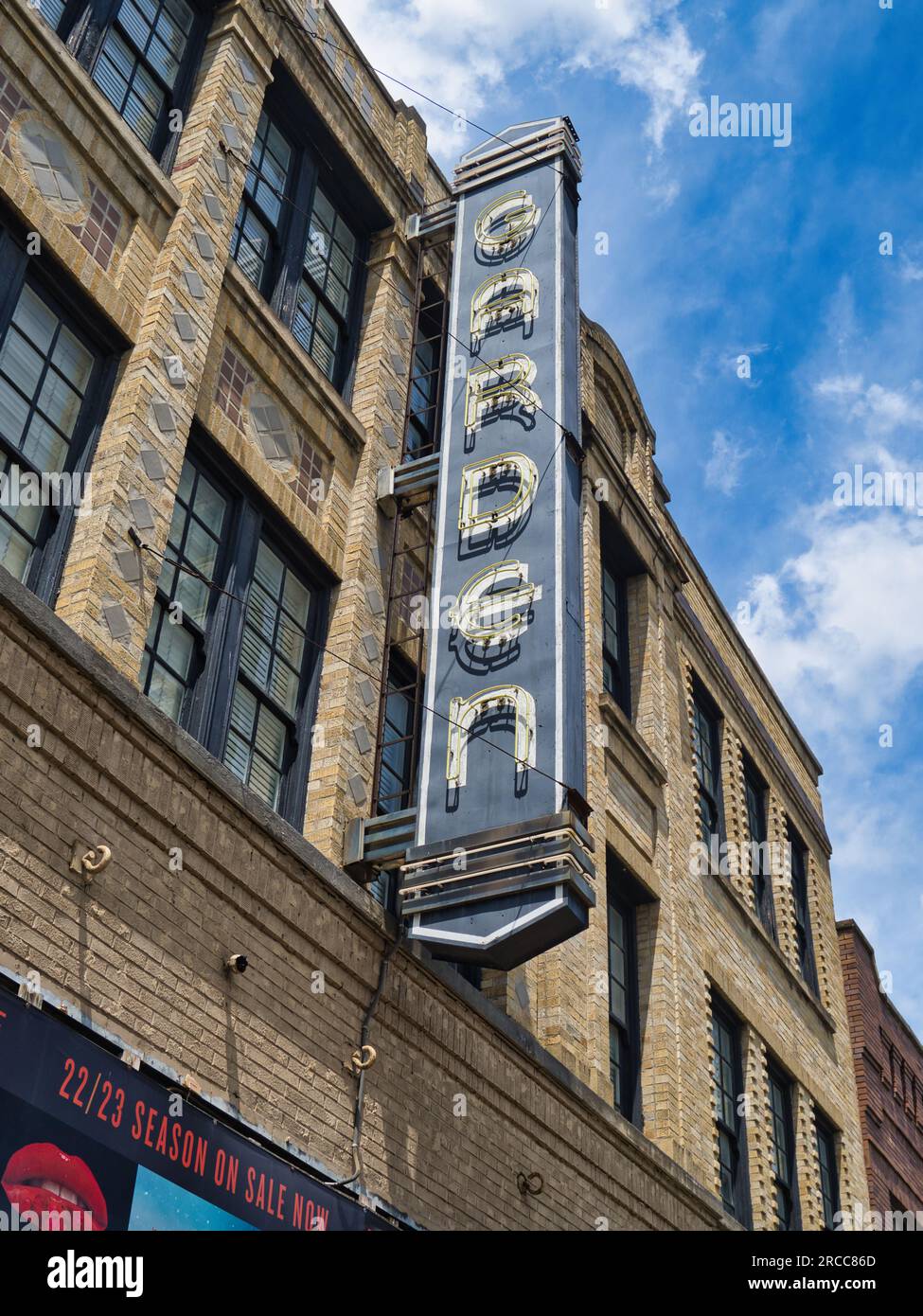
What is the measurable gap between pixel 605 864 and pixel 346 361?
587 centimetres

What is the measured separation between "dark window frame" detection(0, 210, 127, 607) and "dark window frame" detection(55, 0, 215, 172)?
1683mm

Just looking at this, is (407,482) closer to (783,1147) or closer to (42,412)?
(42,412)

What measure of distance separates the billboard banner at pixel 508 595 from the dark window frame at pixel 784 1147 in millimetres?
9204

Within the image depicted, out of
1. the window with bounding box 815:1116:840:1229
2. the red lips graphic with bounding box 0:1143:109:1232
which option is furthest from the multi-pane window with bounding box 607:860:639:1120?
the red lips graphic with bounding box 0:1143:109:1232

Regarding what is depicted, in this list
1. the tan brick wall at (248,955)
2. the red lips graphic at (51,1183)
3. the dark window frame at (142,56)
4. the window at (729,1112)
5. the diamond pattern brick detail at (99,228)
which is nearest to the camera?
the red lips graphic at (51,1183)

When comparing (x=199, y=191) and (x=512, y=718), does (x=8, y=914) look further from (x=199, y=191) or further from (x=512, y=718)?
(x=199, y=191)

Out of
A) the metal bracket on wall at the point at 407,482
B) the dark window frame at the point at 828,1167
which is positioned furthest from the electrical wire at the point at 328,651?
the dark window frame at the point at 828,1167

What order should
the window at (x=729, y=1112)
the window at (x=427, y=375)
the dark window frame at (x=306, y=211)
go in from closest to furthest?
the dark window frame at (x=306, y=211) < the window at (x=427, y=375) < the window at (x=729, y=1112)

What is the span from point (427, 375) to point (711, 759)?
8372 mm

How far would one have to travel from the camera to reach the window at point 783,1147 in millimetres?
17844

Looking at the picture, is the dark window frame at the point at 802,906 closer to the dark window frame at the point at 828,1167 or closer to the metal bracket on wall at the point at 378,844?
the dark window frame at the point at 828,1167

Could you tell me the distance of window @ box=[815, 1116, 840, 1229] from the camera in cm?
1942

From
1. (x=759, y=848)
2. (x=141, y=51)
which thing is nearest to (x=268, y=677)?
(x=141, y=51)
